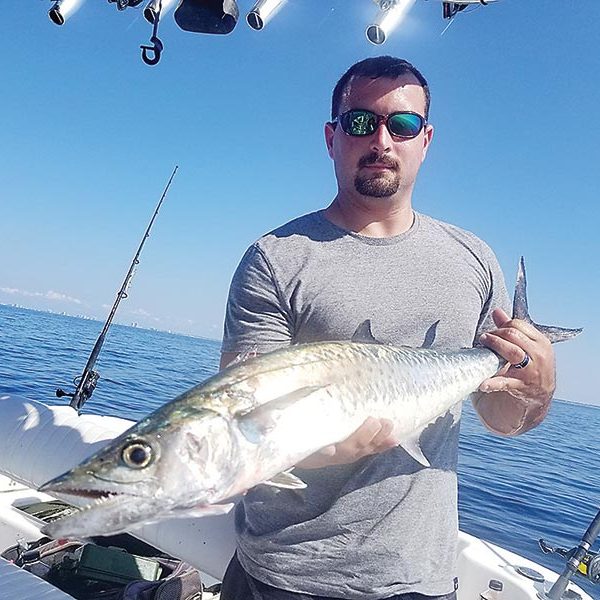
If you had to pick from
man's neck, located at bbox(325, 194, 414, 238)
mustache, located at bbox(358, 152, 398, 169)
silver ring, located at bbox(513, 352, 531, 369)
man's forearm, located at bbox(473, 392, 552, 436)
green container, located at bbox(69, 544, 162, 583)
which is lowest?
green container, located at bbox(69, 544, 162, 583)

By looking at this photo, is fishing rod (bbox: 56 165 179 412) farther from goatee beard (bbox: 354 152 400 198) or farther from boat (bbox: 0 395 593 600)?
goatee beard (bbox: 354 152 400 198)

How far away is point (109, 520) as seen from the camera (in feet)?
5.38

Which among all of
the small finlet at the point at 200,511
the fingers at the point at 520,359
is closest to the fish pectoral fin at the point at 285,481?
the small finlet at the point at 200,511

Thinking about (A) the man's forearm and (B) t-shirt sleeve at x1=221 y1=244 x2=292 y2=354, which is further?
(A) the man's forearm

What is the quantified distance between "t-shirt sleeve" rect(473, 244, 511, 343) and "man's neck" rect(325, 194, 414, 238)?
1.61 feet

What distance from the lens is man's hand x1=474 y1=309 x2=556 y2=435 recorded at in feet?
8.95

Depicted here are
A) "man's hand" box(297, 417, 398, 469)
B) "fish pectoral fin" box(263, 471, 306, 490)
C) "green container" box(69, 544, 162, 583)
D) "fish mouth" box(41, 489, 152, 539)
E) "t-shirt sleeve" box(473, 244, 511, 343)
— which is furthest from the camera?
"green container" box(69, 544, 162, 583)

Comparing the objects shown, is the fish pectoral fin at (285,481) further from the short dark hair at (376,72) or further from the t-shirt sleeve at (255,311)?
the short dark hair at (376,72)

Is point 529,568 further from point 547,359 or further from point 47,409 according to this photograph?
point 47,409

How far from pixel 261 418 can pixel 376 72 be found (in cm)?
196

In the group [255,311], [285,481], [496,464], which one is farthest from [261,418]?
[496,464]

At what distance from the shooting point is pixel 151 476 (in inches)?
68.9

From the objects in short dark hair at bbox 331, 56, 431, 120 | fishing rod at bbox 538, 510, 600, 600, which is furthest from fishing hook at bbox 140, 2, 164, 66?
fishing rod at bbox 538, 510, 600, 600

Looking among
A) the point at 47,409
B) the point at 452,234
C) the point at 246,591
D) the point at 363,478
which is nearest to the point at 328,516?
the point at 363,478
